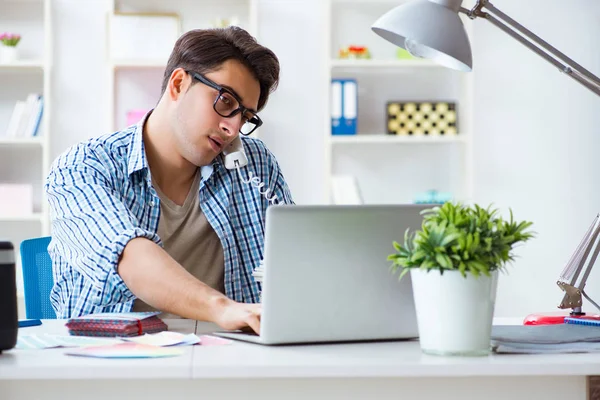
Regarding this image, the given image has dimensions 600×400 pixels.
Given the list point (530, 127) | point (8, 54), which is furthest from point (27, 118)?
point (530, 127)

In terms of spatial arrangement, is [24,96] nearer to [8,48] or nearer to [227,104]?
[8,48]

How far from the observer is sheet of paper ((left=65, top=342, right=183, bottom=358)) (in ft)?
3.50

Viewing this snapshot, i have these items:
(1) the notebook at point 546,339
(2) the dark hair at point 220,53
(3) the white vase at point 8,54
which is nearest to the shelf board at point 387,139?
(3) the white vase at point 8,54

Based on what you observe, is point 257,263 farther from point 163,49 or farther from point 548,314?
point 163,49

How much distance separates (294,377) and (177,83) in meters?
1.19

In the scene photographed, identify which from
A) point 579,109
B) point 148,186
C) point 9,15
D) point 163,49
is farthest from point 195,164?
point 579,109

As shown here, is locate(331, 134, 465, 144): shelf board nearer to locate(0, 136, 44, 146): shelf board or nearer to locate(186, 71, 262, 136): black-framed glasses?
locate(0, 136, 44, 146): shelf board

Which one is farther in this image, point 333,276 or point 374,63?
point 374,63

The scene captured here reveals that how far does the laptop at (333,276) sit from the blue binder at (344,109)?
9.05 ft

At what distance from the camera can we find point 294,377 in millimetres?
1001

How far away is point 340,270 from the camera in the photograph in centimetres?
119

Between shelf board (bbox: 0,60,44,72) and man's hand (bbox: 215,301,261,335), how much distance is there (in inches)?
111

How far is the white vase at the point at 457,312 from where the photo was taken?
1.09m

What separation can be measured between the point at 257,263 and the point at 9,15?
8.36 feet
